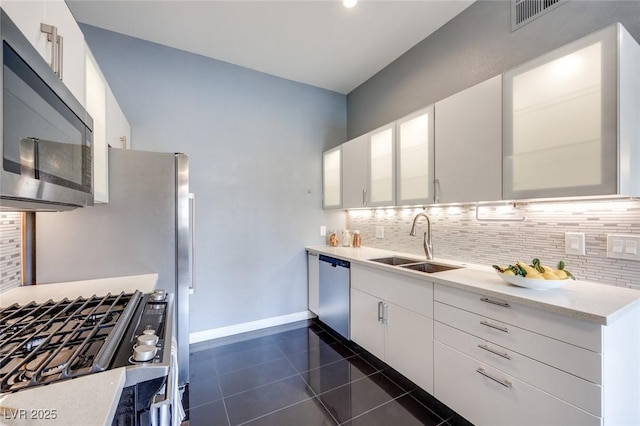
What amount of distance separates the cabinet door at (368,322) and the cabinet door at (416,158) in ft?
2.96

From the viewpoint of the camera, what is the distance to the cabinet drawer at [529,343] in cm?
107

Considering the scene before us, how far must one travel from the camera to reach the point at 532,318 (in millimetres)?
1246

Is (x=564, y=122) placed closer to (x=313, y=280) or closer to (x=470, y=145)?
(x=470, y=145)

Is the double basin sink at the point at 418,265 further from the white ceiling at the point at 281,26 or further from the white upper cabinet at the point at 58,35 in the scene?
the white upper cabinet at the point at 58,35

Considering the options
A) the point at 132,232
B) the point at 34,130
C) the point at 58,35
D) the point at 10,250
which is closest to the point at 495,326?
the point at 34,130

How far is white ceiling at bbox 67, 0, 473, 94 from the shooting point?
2.08 m

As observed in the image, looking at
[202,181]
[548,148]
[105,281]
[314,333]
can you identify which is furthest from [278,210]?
[548,148]

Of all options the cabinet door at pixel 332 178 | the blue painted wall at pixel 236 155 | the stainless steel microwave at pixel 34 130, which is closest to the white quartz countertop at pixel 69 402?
the stainless steel microwave at pixel 34 130

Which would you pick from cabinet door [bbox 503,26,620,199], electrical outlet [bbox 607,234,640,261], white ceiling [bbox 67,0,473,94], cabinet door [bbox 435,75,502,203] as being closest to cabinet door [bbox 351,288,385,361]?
cabinet door [bbox 435,75,502,203]

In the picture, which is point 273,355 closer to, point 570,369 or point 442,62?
point 570,369

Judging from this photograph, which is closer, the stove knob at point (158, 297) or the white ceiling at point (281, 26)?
the stove knob at point (158, 297)

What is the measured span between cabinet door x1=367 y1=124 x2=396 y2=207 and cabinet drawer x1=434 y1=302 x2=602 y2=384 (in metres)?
1.13

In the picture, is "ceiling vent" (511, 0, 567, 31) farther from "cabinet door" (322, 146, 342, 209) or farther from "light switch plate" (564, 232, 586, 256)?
"cabinet door" (322, 146, 342, 209)

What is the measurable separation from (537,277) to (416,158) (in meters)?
1.19
